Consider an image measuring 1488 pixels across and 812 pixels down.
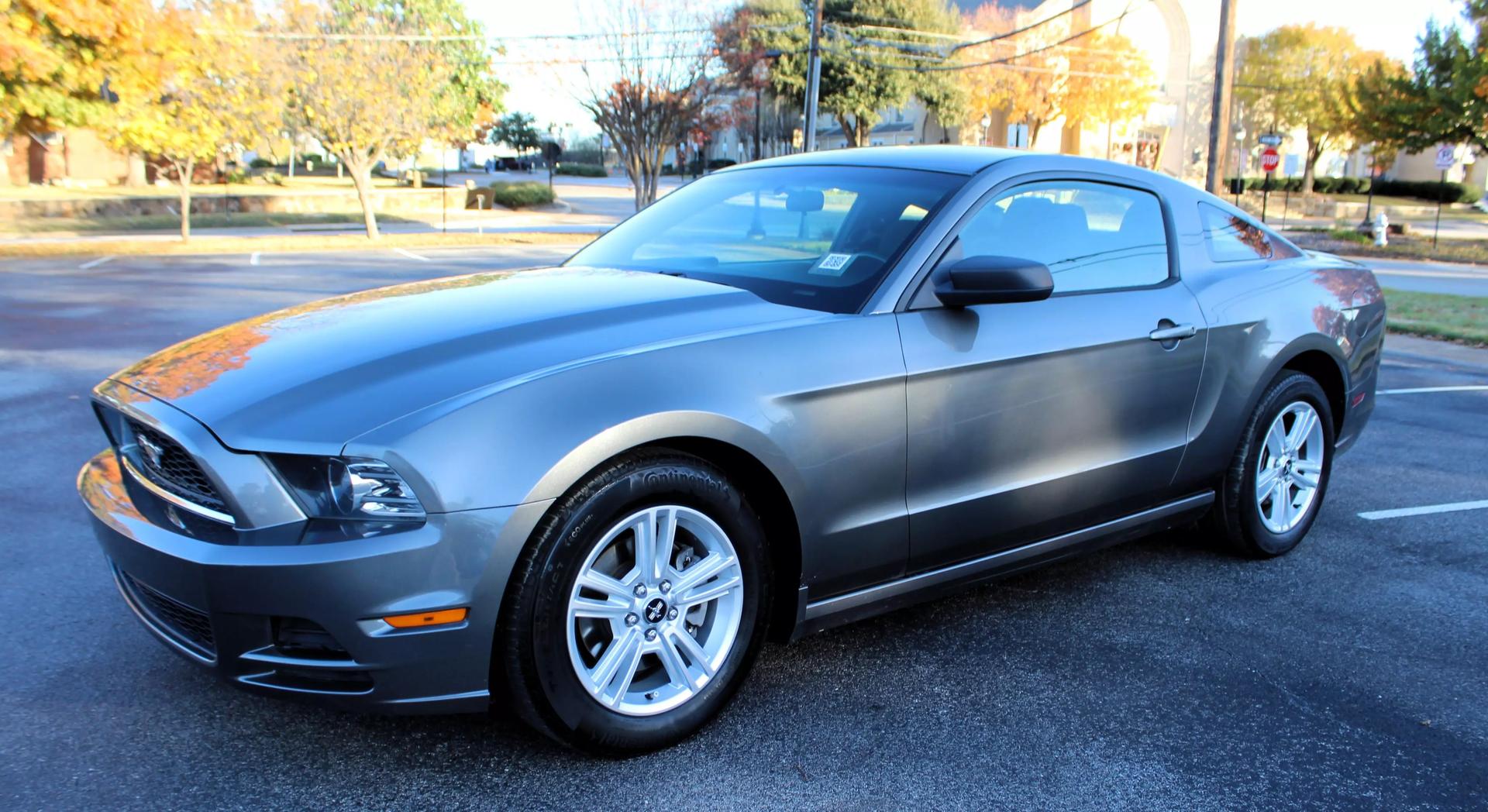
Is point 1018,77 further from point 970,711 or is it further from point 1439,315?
point 970,711

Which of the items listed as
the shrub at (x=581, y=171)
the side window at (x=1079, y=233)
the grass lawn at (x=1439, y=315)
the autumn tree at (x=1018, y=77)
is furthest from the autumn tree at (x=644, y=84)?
the shrub at (x=581, y=171)

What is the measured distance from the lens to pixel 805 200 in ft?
12.8

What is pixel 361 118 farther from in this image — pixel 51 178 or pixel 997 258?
pixel 51 178

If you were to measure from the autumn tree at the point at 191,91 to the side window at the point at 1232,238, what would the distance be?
19.8 metres

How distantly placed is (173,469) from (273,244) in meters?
20.4

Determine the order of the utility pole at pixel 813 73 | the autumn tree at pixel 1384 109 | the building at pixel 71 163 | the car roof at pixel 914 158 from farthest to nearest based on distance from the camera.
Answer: the building at pixel 71 163 < the autumn tree at pixel 1384 109 < the utility pole at pixel 813 73 < the car roof at pixel 914 158

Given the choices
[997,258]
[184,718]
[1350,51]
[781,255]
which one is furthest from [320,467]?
[1350,51]

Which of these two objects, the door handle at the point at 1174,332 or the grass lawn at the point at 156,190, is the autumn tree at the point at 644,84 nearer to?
the grass lawn at the point at 156,190

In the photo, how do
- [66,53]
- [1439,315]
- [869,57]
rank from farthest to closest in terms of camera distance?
[869,57]
[66,53]
[1439,315]

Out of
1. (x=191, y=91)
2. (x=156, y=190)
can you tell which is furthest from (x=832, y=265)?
(x=156, y=190)

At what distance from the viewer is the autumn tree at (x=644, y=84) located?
27641 millimetres

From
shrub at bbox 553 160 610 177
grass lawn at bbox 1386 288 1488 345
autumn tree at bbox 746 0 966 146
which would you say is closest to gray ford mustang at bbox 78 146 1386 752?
grass lawn at bbox 1386 288 1488 345

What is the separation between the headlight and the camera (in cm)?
242

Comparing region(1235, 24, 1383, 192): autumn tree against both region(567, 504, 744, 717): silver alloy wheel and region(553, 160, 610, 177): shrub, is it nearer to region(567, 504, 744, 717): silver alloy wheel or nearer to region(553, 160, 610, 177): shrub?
region(553, 160, 610, 177): shrub
